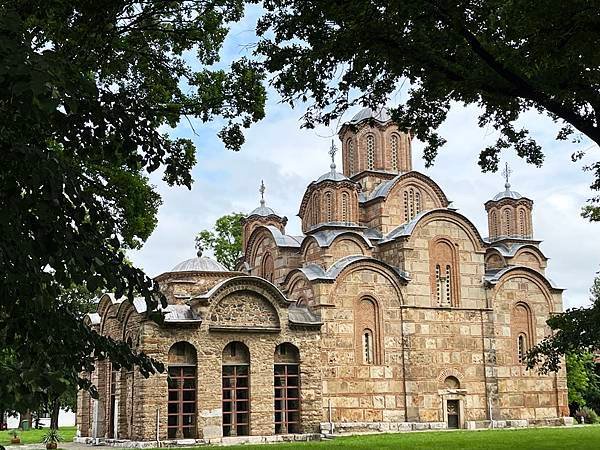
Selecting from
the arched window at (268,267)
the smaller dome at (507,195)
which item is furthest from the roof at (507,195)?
the arched window at (268,267)

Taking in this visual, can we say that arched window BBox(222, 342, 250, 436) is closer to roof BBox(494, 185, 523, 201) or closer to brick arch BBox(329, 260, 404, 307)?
brick arch BBox(329, 260, 404, 307)

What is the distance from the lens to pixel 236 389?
23.7 meters

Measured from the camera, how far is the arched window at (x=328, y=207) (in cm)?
2848

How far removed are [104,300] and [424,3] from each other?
20.8m

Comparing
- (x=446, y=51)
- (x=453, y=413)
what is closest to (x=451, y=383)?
(x=453, y=413)

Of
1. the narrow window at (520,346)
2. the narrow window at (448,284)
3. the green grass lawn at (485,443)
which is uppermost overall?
the narrow window at (448,284)

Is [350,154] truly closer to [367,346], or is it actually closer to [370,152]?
[370,152]

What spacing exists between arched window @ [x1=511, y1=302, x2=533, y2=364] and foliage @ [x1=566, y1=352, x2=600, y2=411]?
452 cm

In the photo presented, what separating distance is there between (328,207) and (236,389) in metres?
8.28

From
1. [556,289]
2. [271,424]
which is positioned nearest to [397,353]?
[271,424]

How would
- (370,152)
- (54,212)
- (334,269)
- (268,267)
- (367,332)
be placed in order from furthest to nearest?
(370,152) < (268,267) < (367,332) < (334,269) < (54,212)

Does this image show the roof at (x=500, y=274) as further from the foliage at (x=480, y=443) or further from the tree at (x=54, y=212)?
the tree at (x=54, y=212)

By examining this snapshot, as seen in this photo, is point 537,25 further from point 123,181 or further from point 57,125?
point 123,181

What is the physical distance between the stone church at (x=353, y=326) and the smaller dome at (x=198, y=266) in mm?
73
